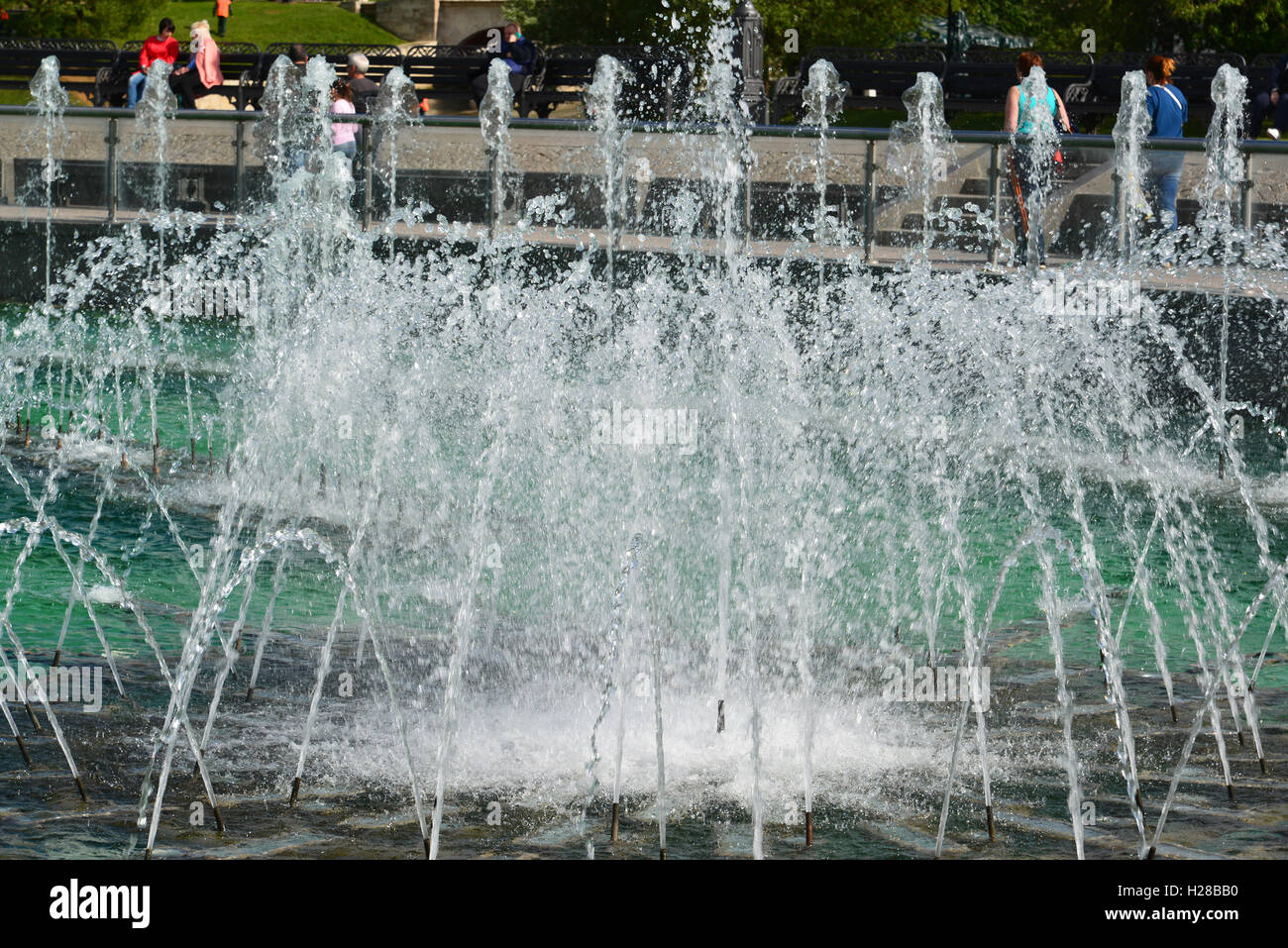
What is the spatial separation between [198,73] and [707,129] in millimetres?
7875

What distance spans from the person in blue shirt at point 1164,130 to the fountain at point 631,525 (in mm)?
175

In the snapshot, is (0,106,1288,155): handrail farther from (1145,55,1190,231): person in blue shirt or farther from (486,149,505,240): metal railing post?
(486,149,505,240): metal railing post

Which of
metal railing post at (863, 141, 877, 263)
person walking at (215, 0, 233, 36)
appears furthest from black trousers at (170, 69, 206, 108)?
person walking at (215, 0, 233, 36)

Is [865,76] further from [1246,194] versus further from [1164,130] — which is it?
[1246,194]

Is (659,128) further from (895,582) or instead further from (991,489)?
(895,582)

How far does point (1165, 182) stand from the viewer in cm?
1310

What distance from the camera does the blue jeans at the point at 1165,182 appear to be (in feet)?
42.8

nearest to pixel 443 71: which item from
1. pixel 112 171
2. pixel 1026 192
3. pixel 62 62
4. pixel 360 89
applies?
pixel 360 89

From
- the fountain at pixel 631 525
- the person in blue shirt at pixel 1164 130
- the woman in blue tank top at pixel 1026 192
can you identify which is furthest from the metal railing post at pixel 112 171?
the person in blue shirt at pixel 1164 130

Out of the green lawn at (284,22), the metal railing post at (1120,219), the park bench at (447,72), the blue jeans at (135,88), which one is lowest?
the metal railing post at (1120,219)

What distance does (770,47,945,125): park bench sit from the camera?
912 inches

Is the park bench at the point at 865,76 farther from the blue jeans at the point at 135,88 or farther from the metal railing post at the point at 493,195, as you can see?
the metal railing post at the point at 493,195

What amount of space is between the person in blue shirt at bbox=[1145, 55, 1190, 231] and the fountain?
0.57ft
